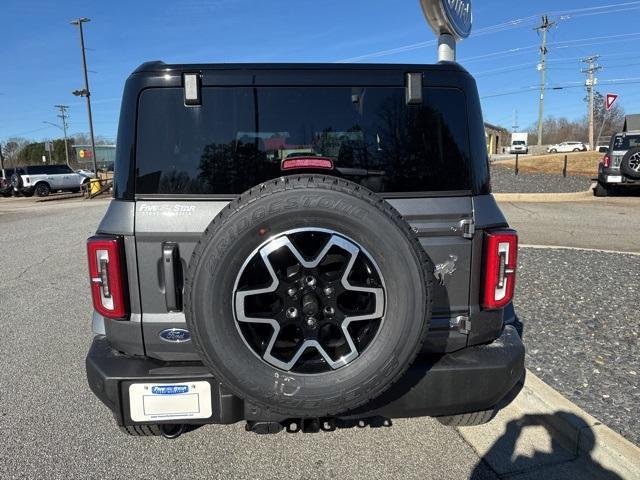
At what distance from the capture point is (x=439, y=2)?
6.60m

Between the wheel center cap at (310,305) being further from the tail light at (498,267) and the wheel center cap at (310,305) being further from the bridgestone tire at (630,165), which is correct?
the bridgestone tire at (630,165)

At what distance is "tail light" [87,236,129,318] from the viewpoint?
2186mm

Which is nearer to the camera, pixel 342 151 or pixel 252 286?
pixel 252 286

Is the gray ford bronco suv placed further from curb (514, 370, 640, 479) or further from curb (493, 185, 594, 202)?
curb (493, 185, 594, 202)

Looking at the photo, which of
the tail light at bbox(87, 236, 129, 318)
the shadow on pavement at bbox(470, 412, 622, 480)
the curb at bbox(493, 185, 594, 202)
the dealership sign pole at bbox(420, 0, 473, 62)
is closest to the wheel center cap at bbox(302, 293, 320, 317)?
the tail light at bbox(87, 236, 129, 318)

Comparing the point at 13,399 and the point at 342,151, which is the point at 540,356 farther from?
the point at 13,399

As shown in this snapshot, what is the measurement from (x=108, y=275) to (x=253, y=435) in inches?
52.9

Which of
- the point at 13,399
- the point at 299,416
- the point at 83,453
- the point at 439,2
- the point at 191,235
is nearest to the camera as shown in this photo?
the point at 299,416

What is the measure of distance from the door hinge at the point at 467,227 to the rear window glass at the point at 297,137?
181mm

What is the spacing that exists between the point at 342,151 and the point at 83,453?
2.23 metres

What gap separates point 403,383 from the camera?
220cm

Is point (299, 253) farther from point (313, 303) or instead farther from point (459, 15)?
point (459, 15)

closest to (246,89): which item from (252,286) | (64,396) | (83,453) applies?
(252,286)

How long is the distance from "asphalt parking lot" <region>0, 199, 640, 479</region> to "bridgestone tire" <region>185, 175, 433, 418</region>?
0.78 m
